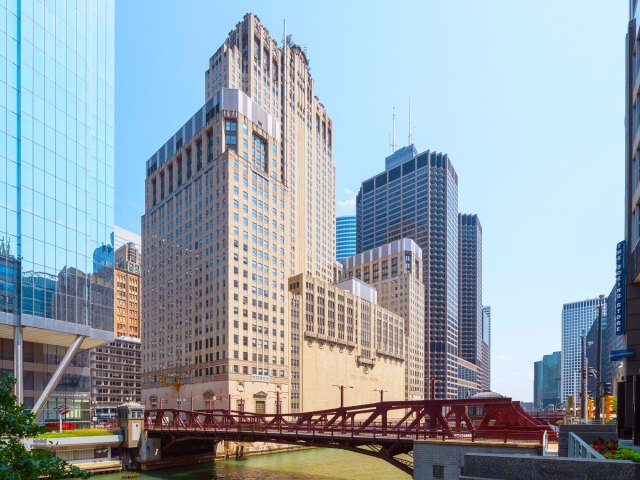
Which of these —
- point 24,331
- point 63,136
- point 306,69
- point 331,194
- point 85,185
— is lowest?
point 24,331

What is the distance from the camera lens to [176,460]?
68.1m

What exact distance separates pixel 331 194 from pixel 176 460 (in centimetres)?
11137

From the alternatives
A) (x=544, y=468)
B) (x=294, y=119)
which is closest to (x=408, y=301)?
(x=294, y=119)

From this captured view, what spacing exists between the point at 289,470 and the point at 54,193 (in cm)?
4168

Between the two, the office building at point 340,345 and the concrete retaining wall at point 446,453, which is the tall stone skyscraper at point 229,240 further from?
the concrete retaining wall at point 446,453

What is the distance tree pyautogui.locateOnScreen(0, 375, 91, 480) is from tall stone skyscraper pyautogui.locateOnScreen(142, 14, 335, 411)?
8513 cm

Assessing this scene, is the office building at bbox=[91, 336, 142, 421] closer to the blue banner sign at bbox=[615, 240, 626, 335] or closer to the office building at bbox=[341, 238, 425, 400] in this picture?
the office building at bbox=[341, 238, 425, 400]

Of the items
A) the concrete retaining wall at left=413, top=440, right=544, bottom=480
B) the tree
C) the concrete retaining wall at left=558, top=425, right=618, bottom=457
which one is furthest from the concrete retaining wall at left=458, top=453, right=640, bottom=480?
the concrete retaining wall at left=413, top=440, right=544, bottom=480

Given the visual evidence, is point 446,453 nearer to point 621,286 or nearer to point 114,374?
point 621,286

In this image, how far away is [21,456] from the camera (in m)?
14.8

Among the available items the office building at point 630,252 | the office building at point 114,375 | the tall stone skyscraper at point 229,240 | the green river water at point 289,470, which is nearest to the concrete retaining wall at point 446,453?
the office building at point 630,252

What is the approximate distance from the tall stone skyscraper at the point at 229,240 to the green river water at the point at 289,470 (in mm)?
25964

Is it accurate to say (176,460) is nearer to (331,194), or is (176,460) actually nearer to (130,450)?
(130,450)

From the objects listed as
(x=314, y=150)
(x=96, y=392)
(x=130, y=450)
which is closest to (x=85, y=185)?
(x=130, y=450)
